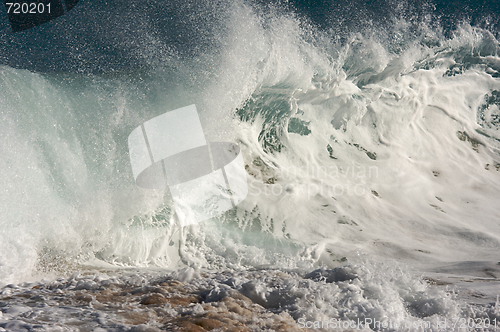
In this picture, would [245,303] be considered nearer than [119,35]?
Yes

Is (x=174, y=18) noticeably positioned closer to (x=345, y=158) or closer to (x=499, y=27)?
(x=345, y=158)

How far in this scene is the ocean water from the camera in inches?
72.8

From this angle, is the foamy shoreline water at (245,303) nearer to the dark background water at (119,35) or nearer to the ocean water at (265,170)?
the ocean water at (265,170)

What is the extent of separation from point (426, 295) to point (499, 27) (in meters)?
6.05

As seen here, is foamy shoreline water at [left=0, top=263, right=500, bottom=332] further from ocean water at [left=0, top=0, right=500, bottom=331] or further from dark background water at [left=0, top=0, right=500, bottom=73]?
dark background water at [left=0, top=0, right=500, bottom=73]

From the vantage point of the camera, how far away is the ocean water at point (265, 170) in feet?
6.07

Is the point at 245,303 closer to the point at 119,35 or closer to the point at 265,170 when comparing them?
the point at 265,170

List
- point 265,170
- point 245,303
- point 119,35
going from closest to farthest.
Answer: point 245,303 → point 119,35 → point 265,170

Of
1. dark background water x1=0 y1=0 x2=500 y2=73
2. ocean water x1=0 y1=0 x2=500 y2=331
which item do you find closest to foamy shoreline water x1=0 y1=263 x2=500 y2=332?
ocean water x1=0 y1=0 x2=500 y2=331

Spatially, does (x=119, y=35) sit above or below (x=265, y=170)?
above

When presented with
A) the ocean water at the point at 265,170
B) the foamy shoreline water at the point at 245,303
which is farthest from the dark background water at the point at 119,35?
the foamy shoreline water at the point at 245,303

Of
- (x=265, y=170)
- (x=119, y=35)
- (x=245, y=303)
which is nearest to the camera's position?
(x=245, y=303)

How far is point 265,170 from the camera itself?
4.18 meters

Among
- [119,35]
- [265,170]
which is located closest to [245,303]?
[265,170]
